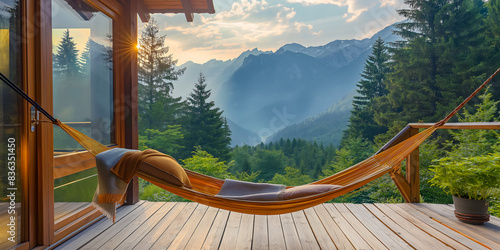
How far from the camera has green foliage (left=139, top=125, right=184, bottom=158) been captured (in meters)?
14.7

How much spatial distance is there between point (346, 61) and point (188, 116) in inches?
468

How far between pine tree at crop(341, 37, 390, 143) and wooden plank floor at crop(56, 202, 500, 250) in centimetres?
1364

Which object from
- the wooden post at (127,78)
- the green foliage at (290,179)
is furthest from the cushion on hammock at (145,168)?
the green foliage at (290,179)

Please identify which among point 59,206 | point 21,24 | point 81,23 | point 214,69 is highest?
point 214,69

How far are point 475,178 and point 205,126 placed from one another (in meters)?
14.8

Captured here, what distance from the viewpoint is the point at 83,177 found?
8.70 feet

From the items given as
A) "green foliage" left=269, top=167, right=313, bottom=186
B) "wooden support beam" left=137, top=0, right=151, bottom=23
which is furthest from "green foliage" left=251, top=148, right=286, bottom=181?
"wooden support beam" left=137, top=0, right=151, bottom=23

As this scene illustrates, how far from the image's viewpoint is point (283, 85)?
85.6ft

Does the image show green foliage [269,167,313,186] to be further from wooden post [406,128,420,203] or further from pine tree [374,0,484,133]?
wooden post [406,128,420,203]

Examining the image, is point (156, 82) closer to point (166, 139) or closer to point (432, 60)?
point (166, 139)

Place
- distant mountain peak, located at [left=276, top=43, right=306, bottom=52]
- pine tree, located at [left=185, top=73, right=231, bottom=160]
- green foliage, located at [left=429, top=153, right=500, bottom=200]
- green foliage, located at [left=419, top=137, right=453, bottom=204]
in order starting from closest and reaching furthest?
green foliage, located at [left=429, top=153, right=500, bottom=200] < green foliage, located at [left=419, top=137, right=453, bottom=204] < pine tree, located at [left=185, top=73, right=231, bottom=160] < distant mountain peak, located at [left=276, top=43, right=306, bottom=52]

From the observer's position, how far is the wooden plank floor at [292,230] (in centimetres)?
220

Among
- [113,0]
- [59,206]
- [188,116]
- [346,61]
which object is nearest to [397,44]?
[346,61]

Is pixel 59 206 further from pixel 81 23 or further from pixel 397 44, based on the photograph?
pixel 397 44
